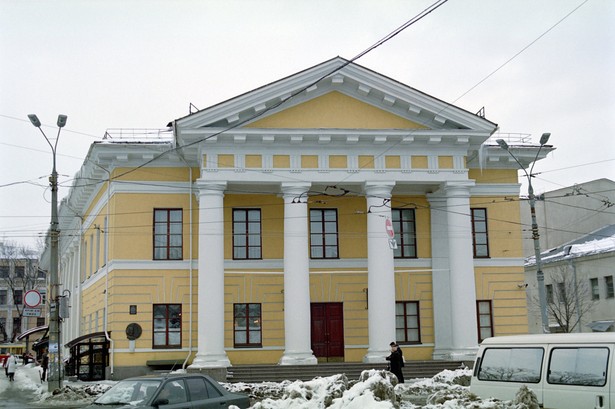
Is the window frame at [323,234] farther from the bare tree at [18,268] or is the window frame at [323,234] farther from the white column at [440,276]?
the bare tree at [18,268]

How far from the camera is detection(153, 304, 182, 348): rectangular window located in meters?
30.5

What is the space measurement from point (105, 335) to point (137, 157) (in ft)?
23.1

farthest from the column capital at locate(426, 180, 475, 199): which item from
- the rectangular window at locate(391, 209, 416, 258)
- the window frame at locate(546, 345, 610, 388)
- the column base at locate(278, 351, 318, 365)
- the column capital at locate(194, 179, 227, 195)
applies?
the window frame at locate(546, 345, 610, 388)

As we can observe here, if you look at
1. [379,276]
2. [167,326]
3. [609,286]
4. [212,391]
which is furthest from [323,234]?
[609,286]

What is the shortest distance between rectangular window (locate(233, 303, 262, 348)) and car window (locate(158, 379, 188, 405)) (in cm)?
1756

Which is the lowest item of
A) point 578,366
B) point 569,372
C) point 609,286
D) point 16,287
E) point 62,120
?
point 569,372

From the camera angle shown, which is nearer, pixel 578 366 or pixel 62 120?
pixel 578 366

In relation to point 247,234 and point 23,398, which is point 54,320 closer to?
point 23,398

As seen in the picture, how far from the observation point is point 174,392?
13.4 m

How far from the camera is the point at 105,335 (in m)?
30.4

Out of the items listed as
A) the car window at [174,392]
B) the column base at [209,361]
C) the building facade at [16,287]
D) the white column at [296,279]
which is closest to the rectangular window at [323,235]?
the white column at [296,279]

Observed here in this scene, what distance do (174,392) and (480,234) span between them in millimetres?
22323

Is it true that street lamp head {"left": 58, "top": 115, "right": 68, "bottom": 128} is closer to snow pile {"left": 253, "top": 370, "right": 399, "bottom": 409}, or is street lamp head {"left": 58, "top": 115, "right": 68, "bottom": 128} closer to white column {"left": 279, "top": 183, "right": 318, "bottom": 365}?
white column {"left": 279, "top": 183, "right": 318, "bottom": 365}

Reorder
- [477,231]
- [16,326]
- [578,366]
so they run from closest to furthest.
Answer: [578,366], [477,231], [16,326]
